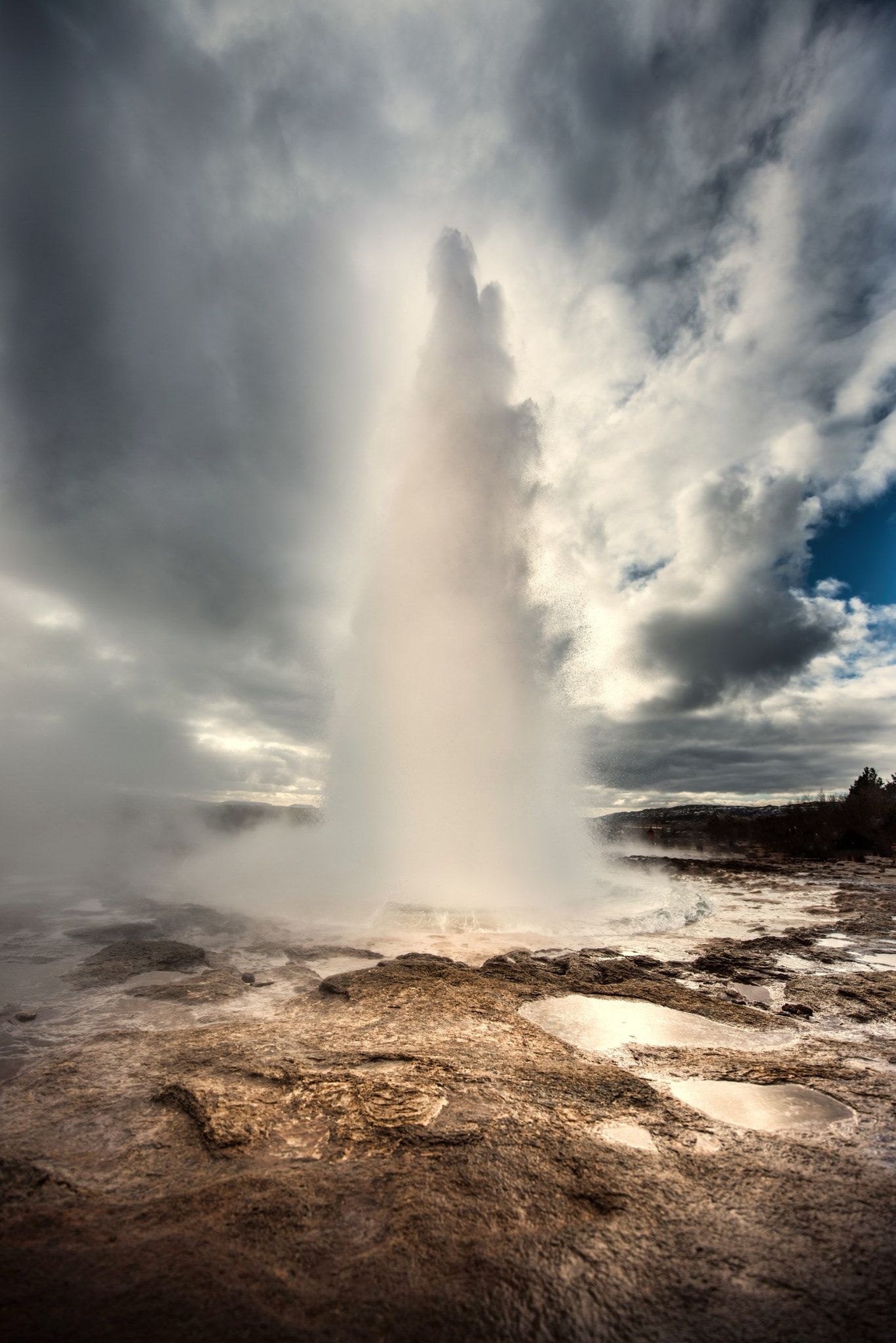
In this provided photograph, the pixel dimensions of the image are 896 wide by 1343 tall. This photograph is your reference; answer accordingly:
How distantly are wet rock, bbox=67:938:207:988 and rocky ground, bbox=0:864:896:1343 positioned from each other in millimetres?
626

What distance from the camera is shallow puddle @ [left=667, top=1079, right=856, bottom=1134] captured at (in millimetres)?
3176

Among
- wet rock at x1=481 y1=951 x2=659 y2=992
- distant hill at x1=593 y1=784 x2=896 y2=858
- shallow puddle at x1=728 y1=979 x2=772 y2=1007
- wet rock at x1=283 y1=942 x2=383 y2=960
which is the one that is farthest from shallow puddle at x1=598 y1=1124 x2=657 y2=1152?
distant hill at x1=593 y1=784 x2=896 y2=858

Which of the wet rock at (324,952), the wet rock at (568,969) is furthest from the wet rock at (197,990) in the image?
the wet rock at (568,969)

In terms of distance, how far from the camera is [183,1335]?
1714 mm

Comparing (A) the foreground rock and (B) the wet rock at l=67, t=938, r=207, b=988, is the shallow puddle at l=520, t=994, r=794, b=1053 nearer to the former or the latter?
(A) the foreground rock

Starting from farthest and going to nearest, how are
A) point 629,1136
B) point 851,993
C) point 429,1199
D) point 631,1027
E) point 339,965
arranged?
point 339,965, point 851,993, point 631,1027, point 629,1136, point 429,1199

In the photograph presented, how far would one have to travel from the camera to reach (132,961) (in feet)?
21.8

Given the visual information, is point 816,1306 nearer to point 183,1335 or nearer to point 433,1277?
point 433,1277

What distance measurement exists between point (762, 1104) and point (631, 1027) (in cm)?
143

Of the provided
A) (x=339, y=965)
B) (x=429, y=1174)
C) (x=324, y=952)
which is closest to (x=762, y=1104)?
(x=429, y=1174)

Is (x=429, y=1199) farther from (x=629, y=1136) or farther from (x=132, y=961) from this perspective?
(x=132, y=961)

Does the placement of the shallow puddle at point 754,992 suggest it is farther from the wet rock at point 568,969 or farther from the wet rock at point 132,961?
the wet rock at point 132,961

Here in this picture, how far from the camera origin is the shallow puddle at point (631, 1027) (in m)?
4.39

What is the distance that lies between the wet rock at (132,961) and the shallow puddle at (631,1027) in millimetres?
4465
